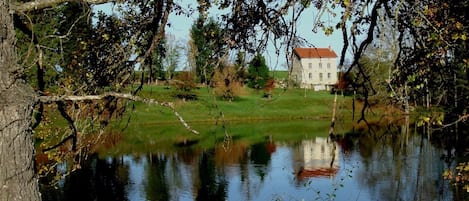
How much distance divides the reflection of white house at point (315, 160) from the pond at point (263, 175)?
3cm

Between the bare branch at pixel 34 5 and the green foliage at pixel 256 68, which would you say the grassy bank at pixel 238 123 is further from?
the bare branch at pixel 34 5

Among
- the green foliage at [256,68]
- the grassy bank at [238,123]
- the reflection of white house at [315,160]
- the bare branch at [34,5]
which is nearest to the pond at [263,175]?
the reflection of white house at [315,160]

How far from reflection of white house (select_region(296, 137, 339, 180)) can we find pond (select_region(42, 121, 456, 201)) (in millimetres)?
30

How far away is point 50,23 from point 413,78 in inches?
113

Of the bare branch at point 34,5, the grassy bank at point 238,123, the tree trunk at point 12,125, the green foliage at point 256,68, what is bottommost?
the grassy bank at point 238,123

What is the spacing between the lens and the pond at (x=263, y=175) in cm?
1330

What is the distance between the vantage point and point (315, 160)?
1842cm

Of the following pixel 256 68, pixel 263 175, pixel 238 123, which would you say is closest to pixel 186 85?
pixel 256 68

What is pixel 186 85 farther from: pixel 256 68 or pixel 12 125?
pixel 12 125

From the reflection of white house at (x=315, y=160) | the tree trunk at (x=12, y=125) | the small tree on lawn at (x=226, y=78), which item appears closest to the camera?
the tree trunk at (x=12, y=125)

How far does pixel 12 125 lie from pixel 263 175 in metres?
13.0

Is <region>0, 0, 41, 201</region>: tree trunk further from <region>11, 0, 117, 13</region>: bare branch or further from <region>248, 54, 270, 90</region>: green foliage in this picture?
<region>248, 54, 270, 90</region>: green foliage

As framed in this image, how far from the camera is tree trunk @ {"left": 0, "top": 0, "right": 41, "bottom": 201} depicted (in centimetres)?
317

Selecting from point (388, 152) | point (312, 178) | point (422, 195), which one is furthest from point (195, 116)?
point (422, 195)
